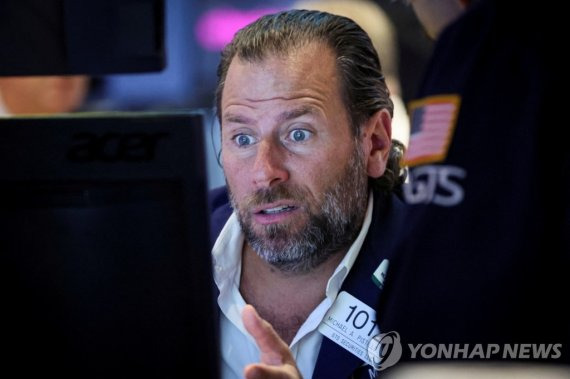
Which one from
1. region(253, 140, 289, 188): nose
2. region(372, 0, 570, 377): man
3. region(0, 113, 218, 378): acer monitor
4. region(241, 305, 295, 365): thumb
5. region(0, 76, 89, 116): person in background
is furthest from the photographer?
region(0, 76, 89, 116): person in background

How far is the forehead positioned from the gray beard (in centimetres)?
14

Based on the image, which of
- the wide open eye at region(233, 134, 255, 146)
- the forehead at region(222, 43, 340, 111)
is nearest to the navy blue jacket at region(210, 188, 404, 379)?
the wide open eye at region(233, 134, 255, 146)

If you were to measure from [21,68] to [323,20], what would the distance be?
574 mm

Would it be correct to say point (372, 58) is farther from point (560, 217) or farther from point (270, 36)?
Answer: point (560, 217)

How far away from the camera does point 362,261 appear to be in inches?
61.9

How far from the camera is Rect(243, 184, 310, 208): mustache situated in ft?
4.94

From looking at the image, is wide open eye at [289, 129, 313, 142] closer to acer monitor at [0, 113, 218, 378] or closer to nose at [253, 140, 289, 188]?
nose at [253, 140, 289, 188]

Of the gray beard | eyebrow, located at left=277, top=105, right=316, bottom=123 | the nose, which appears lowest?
the gray beard

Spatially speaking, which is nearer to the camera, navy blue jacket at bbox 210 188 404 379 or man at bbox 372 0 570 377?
man at bbox 372 0 570 377

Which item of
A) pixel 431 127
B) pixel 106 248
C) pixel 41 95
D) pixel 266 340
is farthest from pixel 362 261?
pixel 41 95

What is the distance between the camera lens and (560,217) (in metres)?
1.17

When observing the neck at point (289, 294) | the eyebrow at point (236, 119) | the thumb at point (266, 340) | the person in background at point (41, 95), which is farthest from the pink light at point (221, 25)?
the thumb at point (266, 340)

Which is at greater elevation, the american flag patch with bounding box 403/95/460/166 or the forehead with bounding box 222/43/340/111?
the forehead with bounding box 222/43/340/111

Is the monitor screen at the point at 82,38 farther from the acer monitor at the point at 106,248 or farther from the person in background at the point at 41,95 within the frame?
the person in background at the point at 41,95
